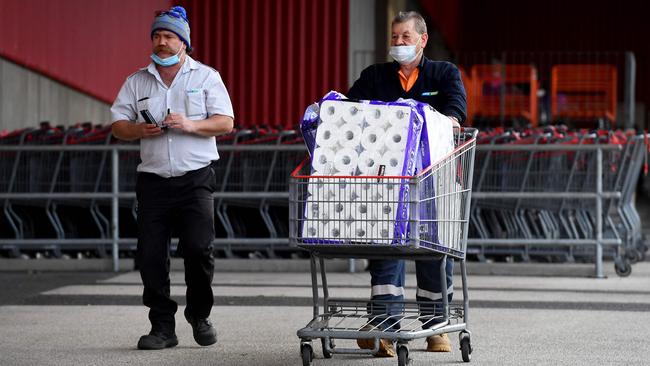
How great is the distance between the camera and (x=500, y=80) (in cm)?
2052

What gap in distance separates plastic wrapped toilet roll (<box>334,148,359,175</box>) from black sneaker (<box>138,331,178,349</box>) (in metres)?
1.37

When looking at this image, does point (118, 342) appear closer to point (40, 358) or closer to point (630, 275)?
point (40, 358)

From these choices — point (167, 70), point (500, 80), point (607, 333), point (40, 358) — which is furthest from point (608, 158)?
point (500, 80)

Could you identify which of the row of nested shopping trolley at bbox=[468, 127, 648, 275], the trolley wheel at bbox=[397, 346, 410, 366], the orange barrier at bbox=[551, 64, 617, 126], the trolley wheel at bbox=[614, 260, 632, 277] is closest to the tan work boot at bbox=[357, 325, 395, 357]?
the trolley wheel at bbox=[397, 346, 410, 366]

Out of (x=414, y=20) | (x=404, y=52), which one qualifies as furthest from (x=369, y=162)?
(x=414, y=20)

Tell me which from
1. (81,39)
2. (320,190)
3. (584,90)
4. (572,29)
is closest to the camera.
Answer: (320,190)

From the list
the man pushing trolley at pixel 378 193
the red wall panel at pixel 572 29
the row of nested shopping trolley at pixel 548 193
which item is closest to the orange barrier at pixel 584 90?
the row of nested shopping trolley at pixel 548 193

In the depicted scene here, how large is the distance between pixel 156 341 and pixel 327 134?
54.8 inches

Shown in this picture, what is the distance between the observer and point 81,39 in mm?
16438

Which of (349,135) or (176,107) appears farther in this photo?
(176,107)

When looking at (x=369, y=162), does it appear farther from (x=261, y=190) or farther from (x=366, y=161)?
(x=261, y=190)

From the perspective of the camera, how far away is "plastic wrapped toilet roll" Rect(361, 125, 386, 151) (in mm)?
5555

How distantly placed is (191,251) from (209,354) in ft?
1.61

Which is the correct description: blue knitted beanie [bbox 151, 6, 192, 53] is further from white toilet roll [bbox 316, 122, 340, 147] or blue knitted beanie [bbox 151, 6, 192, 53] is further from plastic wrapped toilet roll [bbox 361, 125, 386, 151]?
plastic wrapped toilet roll [bbox 361, 125, 386, 151]
